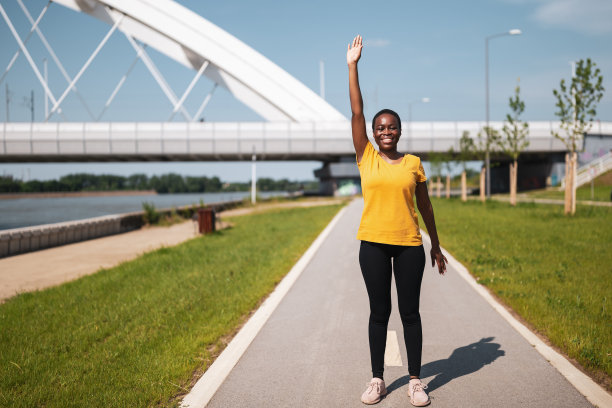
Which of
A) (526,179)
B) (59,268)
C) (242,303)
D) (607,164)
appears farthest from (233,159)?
(242,303)

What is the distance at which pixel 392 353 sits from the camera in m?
4.77

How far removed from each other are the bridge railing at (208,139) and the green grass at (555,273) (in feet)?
138

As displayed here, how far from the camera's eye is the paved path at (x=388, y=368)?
12.1 ft

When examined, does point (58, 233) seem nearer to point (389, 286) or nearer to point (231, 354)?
point (231, 354)

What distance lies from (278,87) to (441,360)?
2298 inches

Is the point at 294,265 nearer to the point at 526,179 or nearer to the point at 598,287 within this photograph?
the point at 598,287

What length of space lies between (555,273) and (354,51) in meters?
6.16

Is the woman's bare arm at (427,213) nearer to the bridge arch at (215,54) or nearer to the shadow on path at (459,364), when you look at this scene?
the shadow on path at (459,364)

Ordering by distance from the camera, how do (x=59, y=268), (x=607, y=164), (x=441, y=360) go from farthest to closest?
(x=607, y=164) < (x=59, y=268) < (x=441, y=360)

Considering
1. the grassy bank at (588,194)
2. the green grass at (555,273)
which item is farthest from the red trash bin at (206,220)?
the grassy bank at (588,194)

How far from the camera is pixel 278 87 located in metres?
60.7

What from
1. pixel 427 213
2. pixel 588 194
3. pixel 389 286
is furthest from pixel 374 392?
pixel 588 194

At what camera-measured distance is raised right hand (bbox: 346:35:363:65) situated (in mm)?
3684

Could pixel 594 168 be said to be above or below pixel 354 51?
below
